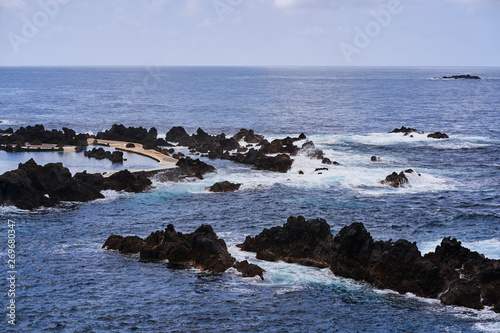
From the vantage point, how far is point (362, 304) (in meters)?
33.2

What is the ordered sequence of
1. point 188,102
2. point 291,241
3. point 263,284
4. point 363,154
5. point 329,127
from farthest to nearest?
point 188,102, point 329,127, point 363,154, point 291,241, point 263,284

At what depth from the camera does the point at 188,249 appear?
4056cm

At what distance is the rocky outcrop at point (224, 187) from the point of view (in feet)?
201

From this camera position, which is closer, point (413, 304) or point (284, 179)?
point (413, 304)

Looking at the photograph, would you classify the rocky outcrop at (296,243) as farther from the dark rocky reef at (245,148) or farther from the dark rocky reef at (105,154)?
the dark rocky reef at (105,154)

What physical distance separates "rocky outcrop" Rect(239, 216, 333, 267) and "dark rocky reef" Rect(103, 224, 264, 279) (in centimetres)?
285

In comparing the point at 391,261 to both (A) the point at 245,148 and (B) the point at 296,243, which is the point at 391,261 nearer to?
(B) the point at 296,243

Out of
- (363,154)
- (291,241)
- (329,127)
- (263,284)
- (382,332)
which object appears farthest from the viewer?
(329,127)

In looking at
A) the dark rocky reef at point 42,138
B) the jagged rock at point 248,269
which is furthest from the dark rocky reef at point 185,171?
the jagged rock at point 248,269

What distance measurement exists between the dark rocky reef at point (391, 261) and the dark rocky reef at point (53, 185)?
2264 centimetres

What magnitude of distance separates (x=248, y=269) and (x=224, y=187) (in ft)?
81.0

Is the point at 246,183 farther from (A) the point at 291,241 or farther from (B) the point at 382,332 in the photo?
(B) the point at 382,332

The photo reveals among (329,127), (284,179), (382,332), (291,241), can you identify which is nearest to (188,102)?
(329,127)

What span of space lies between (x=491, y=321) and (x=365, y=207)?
2402cm
